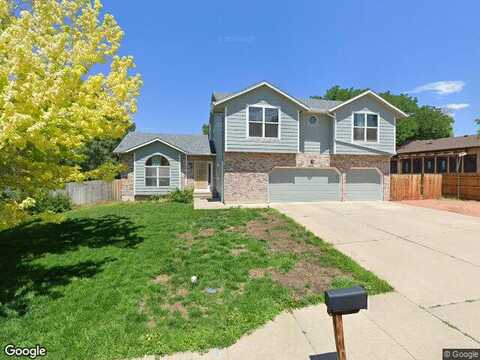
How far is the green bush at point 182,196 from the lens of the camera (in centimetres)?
1723

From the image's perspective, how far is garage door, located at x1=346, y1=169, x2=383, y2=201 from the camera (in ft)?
55.3

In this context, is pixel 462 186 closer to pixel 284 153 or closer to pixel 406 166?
pixel 284 153

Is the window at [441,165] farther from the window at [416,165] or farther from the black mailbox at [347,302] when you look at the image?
the black mailbox at [347,302]

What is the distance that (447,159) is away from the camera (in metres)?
27.1

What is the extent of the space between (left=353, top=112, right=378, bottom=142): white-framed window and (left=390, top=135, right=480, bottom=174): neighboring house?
467 inches

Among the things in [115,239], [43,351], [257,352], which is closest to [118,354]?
[43,351]

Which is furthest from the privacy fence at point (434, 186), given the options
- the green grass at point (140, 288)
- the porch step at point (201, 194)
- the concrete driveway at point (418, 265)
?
the porch step at point (201, 194)

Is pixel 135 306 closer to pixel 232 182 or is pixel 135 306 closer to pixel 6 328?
pixel 6 328

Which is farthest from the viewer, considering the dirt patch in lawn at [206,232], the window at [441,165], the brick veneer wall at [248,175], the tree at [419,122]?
the tree at [419,122]

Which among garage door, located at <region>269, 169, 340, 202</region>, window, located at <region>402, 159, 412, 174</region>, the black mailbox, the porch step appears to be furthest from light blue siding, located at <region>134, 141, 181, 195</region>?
window, located at <region>402, 159, 412, 174</region>

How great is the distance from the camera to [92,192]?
17.2 meters

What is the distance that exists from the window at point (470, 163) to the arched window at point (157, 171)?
88.3ft

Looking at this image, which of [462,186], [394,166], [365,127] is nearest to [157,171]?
[365,127]

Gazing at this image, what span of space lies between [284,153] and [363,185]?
5.73 m
